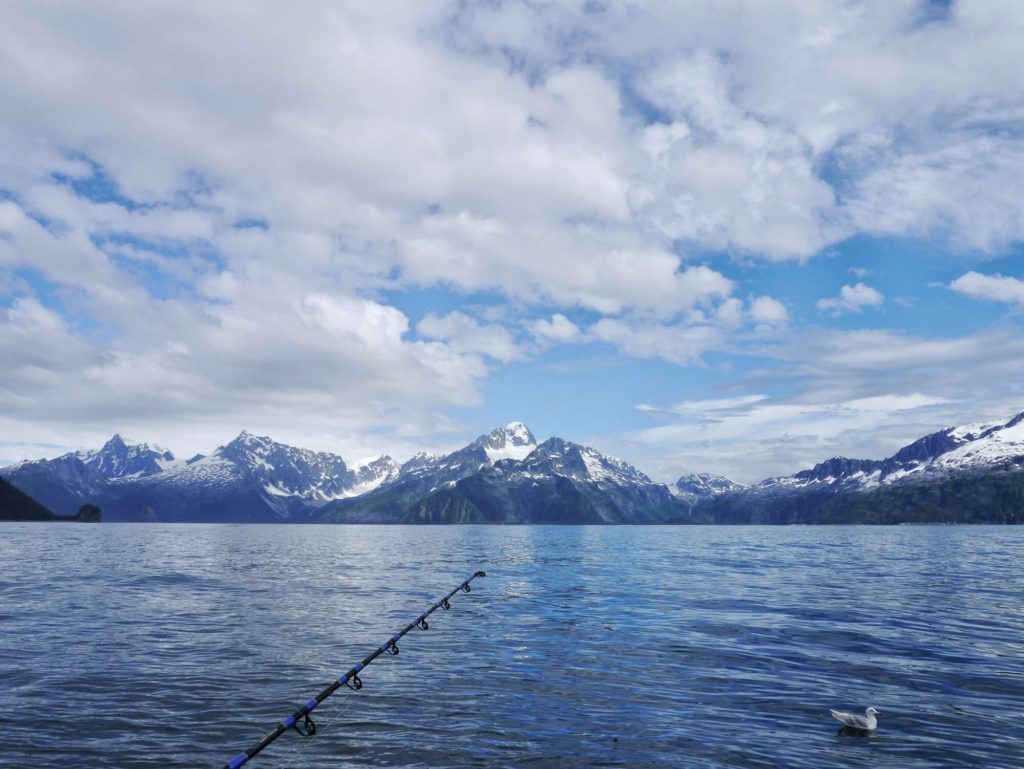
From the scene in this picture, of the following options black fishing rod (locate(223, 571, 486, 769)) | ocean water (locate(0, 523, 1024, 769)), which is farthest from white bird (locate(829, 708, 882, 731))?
black fishing rod (locate(223, 571, 486, 769))

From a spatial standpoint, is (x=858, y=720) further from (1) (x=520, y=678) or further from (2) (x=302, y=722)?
(2) (x=302, y=722)

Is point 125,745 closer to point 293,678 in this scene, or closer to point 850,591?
point 293,678

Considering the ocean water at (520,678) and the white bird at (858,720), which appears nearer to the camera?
the ocean water at (520,678)

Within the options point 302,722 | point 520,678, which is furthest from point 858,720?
point 302,722

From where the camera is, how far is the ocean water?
19.0 metres

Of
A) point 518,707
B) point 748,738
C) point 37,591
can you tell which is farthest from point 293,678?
point 37,591

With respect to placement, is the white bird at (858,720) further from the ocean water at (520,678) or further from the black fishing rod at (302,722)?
the black fishing rod at (302,722)

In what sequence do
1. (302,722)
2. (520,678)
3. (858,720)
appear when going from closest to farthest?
(858,720) → (302,722) → (520,678)

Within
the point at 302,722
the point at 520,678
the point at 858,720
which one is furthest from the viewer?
the point at 520,678

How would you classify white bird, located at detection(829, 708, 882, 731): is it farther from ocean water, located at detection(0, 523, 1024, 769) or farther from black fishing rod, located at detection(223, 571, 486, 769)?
black fishing rod, located at detection(223, 571, 486, 769)

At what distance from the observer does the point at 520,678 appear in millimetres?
26891

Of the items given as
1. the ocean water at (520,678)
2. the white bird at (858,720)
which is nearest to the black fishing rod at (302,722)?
the ocean water at (520,678)

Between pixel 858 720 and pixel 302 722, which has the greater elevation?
pixel 858 720

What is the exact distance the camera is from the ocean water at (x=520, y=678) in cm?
1897
